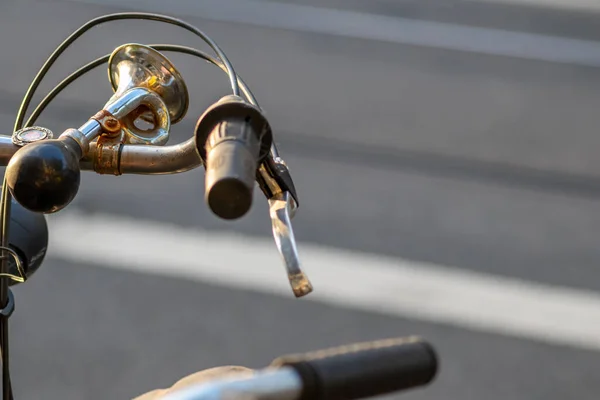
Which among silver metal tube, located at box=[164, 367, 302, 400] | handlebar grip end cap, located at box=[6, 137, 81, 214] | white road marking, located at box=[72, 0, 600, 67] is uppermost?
white road marking, located at box=[72, 0, 600, 67]

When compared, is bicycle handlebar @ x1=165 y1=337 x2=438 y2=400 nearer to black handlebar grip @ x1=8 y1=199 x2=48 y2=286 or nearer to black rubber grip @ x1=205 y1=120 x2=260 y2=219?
black rubber grip @ x1=205 y1=120 x2=260 y2=219

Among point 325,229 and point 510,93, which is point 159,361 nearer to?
point 325,229

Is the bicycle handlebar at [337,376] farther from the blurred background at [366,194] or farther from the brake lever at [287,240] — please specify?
the blurred background at [366,194]

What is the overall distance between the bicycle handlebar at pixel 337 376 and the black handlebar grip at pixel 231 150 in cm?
15

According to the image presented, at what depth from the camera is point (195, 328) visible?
355 cm

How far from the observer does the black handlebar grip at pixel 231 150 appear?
0.74 meters

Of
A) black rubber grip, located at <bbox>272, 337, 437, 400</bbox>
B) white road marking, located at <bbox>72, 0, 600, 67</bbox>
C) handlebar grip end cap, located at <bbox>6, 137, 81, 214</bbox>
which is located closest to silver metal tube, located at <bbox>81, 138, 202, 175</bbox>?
handlebar grip end cap, located at <bbox>6, 137, 81, 214</bbox>

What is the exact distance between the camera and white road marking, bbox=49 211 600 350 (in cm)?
355

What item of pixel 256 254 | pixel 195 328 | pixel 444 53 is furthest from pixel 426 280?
pixel 444 53

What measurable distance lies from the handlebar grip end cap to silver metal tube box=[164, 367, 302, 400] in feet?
1.08

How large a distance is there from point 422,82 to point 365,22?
110 centimetres

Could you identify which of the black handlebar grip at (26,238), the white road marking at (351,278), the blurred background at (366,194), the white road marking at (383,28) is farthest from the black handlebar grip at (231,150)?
the white road marking at (383,28)

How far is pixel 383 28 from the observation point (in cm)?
646

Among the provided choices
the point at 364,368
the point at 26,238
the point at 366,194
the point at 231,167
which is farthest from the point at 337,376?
the point at 366,194
